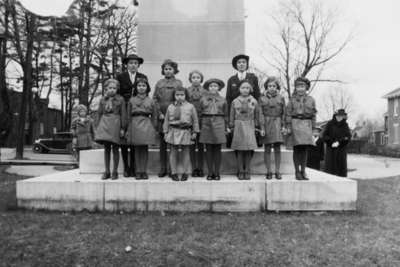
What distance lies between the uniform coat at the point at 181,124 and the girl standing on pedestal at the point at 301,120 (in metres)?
1.47

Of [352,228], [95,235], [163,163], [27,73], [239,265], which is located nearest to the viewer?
[239,265]

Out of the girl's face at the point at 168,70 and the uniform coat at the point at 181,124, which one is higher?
the girl's face at the point at 168,70

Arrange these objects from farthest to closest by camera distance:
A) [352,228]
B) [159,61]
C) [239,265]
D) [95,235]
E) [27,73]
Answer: [27,73]
[159,61]
[352,228]
[95,235]
[239,265]

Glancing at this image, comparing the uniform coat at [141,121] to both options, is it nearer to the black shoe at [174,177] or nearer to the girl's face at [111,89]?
the girl's face at [111,89]

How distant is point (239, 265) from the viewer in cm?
395

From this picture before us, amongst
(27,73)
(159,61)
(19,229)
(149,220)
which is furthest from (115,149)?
(27,73)

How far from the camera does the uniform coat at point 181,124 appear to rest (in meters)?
5.80

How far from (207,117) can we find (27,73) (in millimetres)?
16325

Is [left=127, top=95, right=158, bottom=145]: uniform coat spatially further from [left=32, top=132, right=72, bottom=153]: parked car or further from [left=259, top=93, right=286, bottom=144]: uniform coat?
[left=32, top=132, right=72, bottom=153]: parked car

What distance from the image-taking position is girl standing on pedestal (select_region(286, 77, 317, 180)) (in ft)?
19.4

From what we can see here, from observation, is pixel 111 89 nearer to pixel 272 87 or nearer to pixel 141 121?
pixel 141 121

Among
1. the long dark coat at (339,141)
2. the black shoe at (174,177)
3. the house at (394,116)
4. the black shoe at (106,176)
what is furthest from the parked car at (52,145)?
the house at (394,116)

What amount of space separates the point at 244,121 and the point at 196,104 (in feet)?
2.80

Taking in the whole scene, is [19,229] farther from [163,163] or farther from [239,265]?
[239,265]
